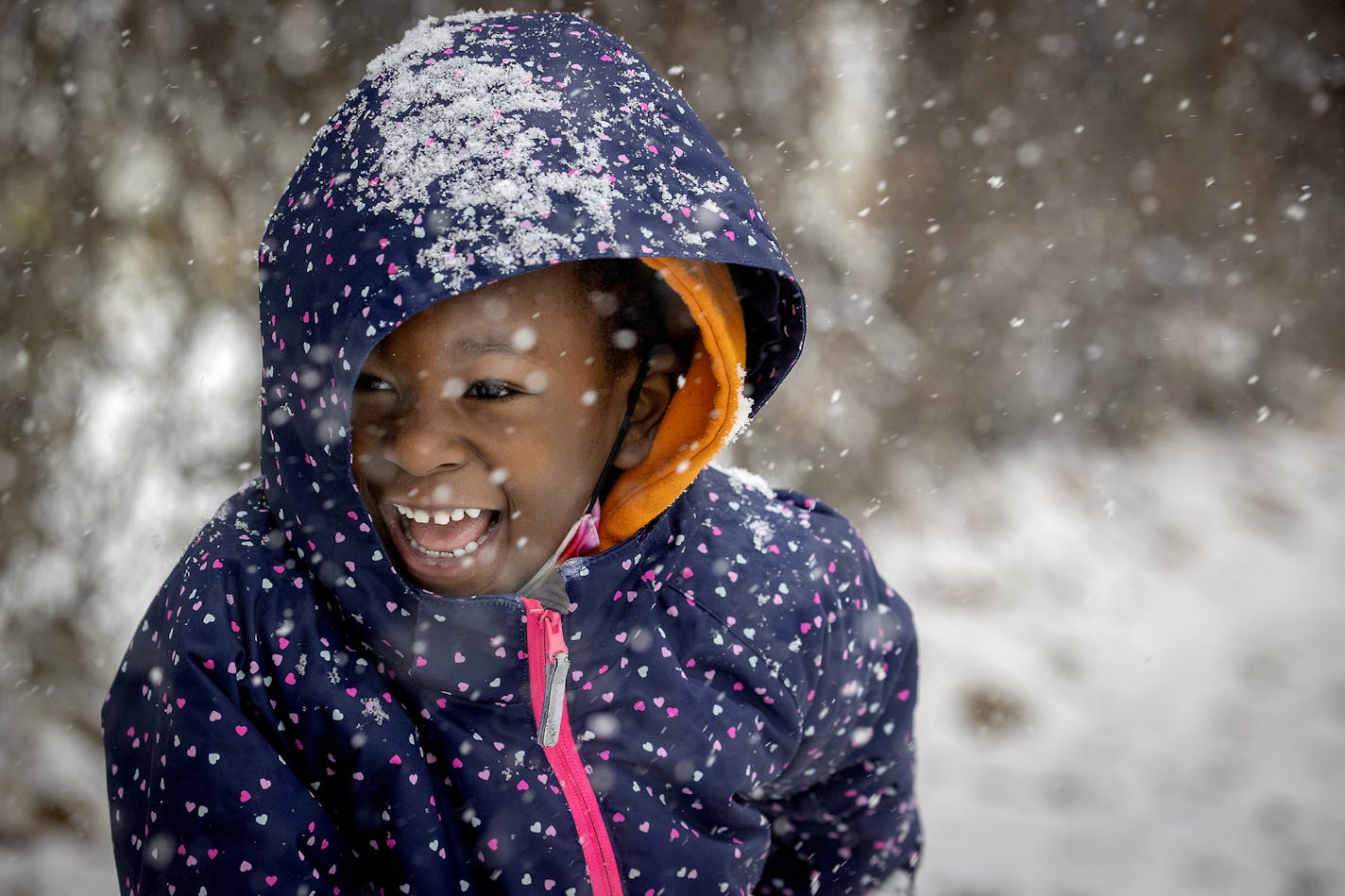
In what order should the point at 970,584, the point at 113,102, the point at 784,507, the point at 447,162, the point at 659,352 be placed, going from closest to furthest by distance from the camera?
the point at 447,162 < the point at 659,352 < the point at 784,507 < the point at 113,102 < the point at 970,584

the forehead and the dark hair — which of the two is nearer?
the forehead

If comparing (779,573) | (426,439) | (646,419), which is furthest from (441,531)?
(779,573)

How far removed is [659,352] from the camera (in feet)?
5.33

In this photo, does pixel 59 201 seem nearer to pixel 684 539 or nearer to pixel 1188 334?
pixel 684 539

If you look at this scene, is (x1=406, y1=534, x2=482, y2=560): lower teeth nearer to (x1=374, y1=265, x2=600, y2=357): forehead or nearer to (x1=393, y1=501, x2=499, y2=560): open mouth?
(x1=393, y1=501, x2=499, y2=560): open mouth

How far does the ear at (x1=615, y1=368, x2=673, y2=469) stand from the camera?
→ 1651 mm

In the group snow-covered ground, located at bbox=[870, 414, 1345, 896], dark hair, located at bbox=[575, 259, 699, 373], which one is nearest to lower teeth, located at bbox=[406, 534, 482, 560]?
dark hair, located at bbox=[575, 259, 699, 373]

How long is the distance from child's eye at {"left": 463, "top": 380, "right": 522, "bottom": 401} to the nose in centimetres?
4

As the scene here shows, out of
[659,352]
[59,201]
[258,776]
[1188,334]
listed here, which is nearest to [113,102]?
[59,201]

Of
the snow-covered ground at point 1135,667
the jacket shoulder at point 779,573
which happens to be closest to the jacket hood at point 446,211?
the jacket shoulder at point 779,573

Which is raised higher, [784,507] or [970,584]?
[970,584]

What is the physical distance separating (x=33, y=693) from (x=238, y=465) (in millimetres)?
841

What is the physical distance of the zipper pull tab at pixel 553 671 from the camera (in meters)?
1.40

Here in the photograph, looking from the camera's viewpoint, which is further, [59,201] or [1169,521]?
[1169,521]
